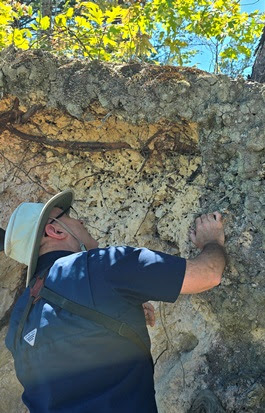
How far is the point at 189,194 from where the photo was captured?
3.31m

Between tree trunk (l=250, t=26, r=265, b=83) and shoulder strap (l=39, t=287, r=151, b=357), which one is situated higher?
tree trunk (l=250, t=26, r=265, b=83)

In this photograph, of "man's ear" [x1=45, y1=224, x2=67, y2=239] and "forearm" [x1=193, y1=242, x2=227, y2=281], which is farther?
"man's ear" [x1=45, y1=224, x2=67, y2=239]

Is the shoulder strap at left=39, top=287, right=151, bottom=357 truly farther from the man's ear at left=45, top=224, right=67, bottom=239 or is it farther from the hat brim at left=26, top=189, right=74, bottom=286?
the man's ear at left=45, top=224, right=67, bottom=239

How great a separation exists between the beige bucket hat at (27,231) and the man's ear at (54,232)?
0.02 m

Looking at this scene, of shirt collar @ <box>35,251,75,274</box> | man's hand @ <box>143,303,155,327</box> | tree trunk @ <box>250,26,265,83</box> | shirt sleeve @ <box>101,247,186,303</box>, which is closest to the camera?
shirt sleeve @ <box>101,247,186,303</box>

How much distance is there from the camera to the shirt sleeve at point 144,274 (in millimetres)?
2154

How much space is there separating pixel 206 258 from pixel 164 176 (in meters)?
1.10

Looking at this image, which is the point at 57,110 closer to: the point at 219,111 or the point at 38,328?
the point at 219,111

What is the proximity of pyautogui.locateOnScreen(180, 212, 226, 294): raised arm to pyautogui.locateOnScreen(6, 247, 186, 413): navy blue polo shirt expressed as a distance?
67 mm

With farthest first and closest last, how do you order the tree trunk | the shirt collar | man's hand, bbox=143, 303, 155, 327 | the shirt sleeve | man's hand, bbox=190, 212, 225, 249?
the tree trunk, man's hand, bbox=190, 212, 225, 249, man's hand, bbox=143, 303, 155, 327, the shirt collar, the shirt sleeve

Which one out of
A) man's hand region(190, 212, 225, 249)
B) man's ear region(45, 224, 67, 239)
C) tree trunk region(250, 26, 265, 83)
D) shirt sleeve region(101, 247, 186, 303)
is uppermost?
tree trunk region(250, 26, 265, 83)

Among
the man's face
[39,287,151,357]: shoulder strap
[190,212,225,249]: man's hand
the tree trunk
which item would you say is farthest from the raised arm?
the tree trunk

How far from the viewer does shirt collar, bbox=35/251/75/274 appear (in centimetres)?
249

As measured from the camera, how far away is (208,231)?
296cm
